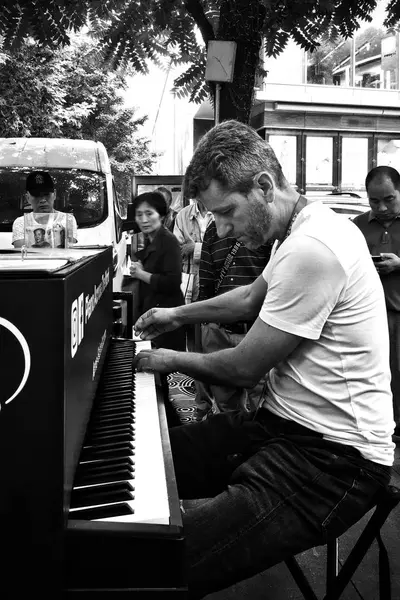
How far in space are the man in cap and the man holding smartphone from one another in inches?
88.4

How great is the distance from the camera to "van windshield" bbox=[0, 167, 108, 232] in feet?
23.2

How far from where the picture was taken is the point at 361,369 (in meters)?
1.78

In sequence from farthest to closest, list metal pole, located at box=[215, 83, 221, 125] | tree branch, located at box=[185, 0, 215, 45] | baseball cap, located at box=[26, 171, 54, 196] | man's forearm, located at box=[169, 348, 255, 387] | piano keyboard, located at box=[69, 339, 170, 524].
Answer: baseball cap, located at box=[26, 171, 54, 196] < metal pole, located at box=[215, 83, 221, 125] < tree branch, located at box=[185, 0, 215, 45] < man's forearm, located at box=[169, 348, 255, 387] < piano keyboard, located at box=[69, 339, 170, 524]

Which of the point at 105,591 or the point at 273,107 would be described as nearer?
the point at 105,591

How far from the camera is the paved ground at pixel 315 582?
2.64 meters

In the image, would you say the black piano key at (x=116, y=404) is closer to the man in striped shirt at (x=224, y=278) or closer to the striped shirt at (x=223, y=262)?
the man in striped shirt at (x=224, y=278)

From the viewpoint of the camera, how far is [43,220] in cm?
501

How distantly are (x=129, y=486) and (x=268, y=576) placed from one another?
5.80 feet

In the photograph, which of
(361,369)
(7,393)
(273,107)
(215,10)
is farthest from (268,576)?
(273,107)

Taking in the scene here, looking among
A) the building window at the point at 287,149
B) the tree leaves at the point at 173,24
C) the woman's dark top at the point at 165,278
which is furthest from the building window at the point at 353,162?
the woman's dark top at the point at 165,278

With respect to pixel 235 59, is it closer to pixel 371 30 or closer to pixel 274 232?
pixel 274 232

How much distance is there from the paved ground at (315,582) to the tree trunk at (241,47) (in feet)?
10.3

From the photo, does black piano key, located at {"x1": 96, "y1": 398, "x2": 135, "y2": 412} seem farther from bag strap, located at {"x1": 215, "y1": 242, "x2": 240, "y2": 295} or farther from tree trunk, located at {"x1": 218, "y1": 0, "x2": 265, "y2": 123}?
tree trunk, located at {"x1": 218, "y1": 0, "x2": 265, "y2": 123}

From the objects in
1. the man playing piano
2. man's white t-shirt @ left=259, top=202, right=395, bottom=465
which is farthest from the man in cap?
man's white t-shirt @ left=259, top=202, right=395, bottom=465
